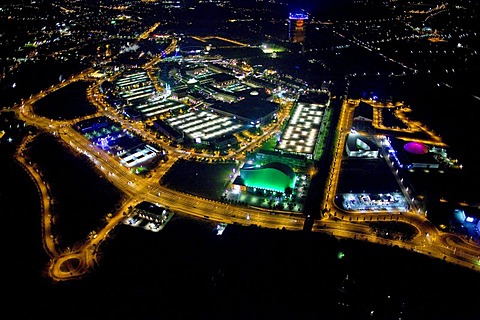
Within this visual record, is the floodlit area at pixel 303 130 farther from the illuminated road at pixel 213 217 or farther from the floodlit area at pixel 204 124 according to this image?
the floodlit area at pixel 204 124

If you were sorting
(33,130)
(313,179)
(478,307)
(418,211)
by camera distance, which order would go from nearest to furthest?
1. (478,307)
2. (418,211)
3. (313,179)
4. (33,130)

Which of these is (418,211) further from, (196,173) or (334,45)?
(334,45)

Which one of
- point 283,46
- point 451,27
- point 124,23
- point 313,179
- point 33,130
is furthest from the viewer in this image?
point 124,23

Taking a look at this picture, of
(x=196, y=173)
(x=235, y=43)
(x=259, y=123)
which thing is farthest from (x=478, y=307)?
(x=235, y=43)

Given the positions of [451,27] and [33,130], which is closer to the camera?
[33,130]

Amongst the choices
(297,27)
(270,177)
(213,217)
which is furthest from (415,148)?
(297,27)

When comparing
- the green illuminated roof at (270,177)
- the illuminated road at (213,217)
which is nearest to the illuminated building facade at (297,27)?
the illuminated road at (213,217)
